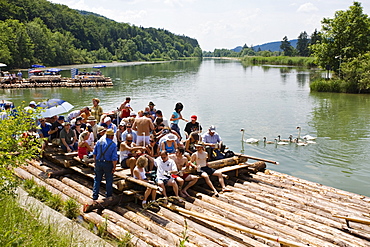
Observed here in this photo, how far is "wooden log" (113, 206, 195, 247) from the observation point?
6838 mm

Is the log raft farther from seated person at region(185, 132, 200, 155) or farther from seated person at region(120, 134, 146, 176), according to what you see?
seated person at region(185, 132, 200, 155)

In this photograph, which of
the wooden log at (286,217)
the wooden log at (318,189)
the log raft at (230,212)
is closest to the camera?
the log raft at (230,212)

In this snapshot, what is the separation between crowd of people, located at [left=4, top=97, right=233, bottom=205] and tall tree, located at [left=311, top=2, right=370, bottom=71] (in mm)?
41913

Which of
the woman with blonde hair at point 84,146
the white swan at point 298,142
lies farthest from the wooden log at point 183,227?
the white swan at point 298,142

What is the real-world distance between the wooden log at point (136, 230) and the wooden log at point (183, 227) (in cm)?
46

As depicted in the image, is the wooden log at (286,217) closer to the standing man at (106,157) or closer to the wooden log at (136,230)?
the wooden log at (136,230)

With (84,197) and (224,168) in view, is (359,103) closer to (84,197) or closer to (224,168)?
(224,168)

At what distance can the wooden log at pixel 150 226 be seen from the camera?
684cm

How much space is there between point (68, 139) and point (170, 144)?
3.83 m

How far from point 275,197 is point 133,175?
12.9 feet

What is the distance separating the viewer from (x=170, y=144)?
988 cm

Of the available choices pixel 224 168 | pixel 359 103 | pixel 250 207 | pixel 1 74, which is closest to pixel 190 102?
pixel 359 103

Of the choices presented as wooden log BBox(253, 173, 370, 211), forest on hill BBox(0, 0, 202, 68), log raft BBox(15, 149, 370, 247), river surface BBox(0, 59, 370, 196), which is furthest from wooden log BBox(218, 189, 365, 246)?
forest on hill BBox(0, 0, 202, 68)

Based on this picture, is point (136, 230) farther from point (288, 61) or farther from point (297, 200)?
point (288, 61)
